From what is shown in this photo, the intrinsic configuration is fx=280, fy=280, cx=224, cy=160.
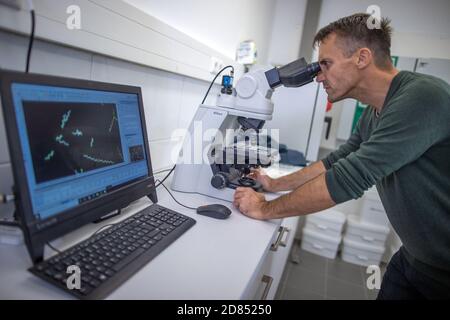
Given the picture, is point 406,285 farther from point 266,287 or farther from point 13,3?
point 13,3

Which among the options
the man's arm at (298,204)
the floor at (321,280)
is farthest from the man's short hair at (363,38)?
the floor at (321,280)

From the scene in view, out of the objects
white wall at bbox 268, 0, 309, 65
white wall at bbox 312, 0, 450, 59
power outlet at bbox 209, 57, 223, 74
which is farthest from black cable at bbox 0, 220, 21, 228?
white wall at bbox 312, 0, 450, 59

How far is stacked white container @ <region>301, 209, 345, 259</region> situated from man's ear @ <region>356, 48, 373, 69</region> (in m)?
1.73

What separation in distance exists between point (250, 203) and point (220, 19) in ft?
4.15

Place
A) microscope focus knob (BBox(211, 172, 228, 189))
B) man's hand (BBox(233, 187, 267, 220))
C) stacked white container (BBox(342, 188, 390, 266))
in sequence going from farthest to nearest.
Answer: stacked white container (BBox(342, 188, 390, 266)), microscope focus knob (BBox(211, 172, 228, 189)), man's hand (BBox(233, 187, 267, 220))

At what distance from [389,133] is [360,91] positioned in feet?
1.15

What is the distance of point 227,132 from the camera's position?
1189 millimetres

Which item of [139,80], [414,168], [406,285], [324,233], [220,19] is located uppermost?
[220,19]

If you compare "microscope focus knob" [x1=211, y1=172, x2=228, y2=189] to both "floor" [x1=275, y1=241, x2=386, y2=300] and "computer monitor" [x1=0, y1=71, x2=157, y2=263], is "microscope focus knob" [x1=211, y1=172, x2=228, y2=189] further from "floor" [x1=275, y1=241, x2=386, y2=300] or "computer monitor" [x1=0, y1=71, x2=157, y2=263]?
"floor" [x1=275, y1=241, x2=386, y2=300]

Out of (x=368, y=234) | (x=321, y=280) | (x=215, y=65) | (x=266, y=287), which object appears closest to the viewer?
(x=266, y=287)

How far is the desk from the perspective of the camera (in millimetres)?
495

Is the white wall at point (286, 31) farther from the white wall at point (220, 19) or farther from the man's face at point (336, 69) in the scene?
the man's face at point (336, 69)

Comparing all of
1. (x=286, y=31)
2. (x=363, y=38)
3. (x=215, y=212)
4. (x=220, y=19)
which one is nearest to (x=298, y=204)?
(x=215, y=212)

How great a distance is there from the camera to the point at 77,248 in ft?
1.87
